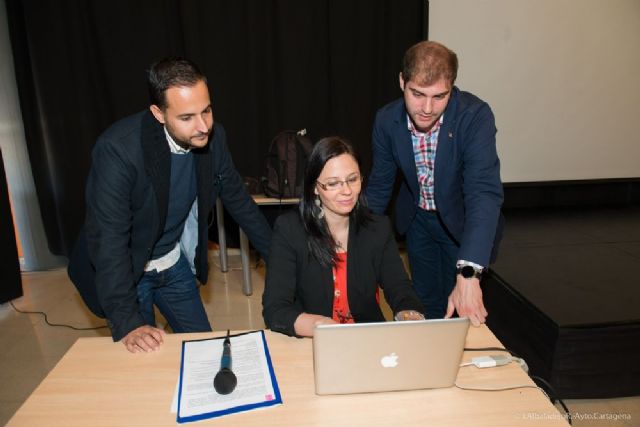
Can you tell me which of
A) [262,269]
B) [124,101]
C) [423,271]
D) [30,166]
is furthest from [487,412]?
[30,166]

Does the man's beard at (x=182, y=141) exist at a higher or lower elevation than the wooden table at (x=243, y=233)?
higher

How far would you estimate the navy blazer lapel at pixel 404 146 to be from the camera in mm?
1664

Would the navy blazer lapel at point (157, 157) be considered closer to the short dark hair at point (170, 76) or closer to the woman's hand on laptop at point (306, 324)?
the short dark hair at point (170, 76)

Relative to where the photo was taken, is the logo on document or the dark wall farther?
the dark wall

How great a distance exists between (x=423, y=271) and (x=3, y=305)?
9.17 feet

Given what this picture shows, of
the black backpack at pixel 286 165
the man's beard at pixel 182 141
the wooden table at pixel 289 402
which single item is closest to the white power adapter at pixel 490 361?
the wooden table at pixel 289 402

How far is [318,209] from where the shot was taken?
4.68 feet

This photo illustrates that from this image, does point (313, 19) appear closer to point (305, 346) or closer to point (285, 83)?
point (285, 83)

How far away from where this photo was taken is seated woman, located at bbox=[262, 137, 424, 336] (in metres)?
1.34

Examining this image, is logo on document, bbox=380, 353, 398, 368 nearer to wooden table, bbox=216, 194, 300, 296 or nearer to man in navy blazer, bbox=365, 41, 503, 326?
man in navy blazer, bbox=365, 41, 503, 326

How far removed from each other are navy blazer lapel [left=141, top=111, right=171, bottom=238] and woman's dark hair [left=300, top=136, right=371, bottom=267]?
0.43 m

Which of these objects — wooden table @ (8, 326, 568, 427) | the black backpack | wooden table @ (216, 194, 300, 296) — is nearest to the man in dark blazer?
wooden table @ (8, 326, 568, 427)

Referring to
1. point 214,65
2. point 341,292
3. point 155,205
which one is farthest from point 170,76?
point 214,65

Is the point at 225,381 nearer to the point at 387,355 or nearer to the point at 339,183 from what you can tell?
the point at 387,355
